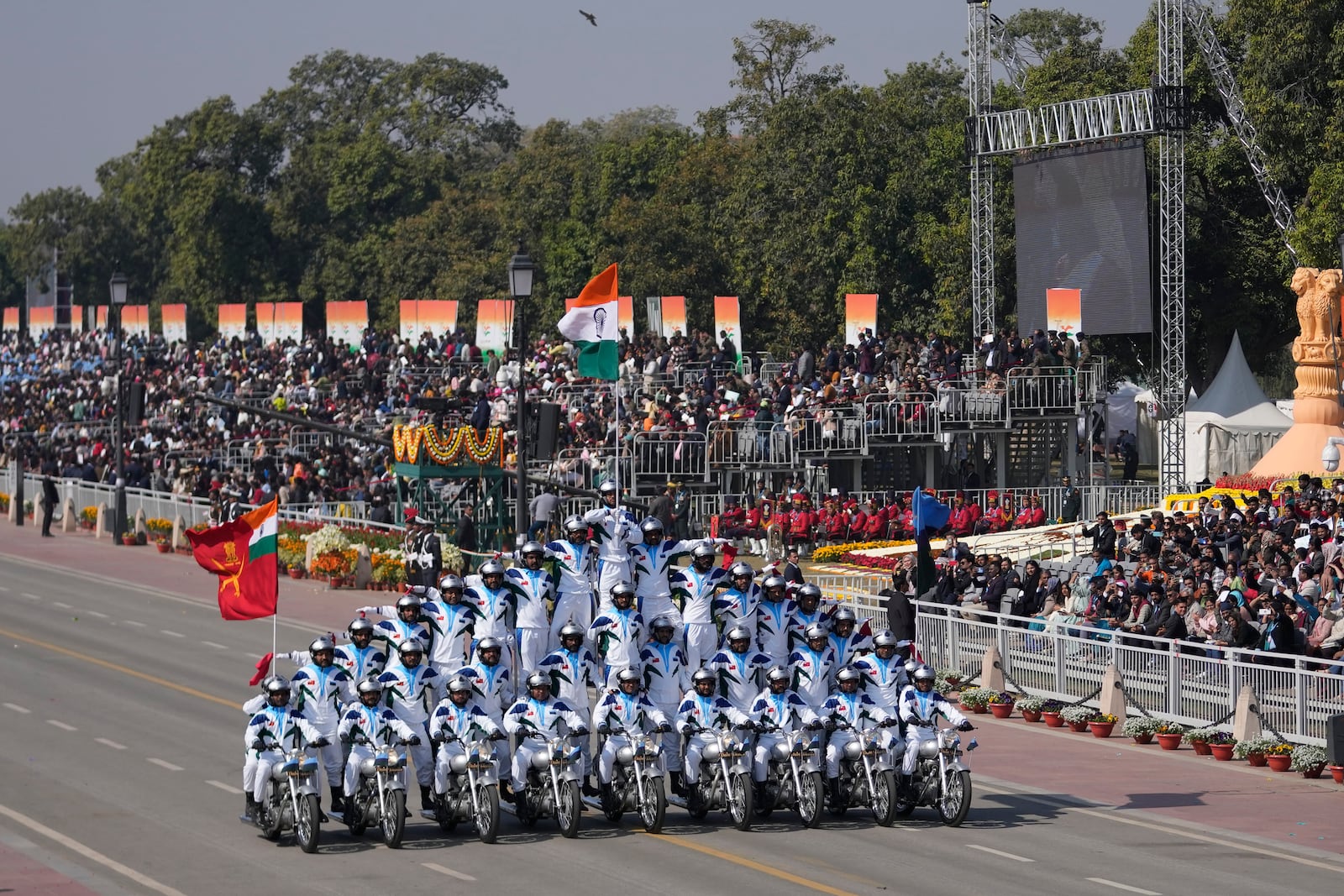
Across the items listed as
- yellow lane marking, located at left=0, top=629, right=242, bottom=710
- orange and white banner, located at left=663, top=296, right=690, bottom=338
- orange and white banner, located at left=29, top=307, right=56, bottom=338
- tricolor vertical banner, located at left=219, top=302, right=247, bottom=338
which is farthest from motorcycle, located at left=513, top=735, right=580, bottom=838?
orange and white banner, located at left=29, top=307, right=56, bottom=338

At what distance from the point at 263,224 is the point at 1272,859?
8905 cm

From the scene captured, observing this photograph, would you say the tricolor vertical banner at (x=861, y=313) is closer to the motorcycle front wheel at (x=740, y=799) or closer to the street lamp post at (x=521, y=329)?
the street lamp post at (x=521, y=329)

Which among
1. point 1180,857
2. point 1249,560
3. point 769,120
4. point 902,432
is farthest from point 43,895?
point 769,120

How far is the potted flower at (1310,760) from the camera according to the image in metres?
21.5

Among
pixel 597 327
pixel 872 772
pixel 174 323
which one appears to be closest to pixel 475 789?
pixel 872 772

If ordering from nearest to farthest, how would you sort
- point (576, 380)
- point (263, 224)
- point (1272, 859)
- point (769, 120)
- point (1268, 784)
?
point (1272, 859) < point (1268, 784) < point (576, 380) < point (769, 120) < point (263, 224)

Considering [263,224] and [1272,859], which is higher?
[263,224]

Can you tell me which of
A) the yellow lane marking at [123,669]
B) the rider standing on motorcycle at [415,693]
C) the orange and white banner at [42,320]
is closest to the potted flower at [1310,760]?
the rider standing on motorcycle at [415,693]

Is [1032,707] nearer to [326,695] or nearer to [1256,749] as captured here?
[1256,749]

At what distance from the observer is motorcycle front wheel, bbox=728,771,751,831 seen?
61.9ft

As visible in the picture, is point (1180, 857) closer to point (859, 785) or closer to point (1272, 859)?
point (1272, 859)

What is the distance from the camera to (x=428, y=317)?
63.6 meters

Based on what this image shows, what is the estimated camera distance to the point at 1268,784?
21.5 metres

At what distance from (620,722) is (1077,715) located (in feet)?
25.0
